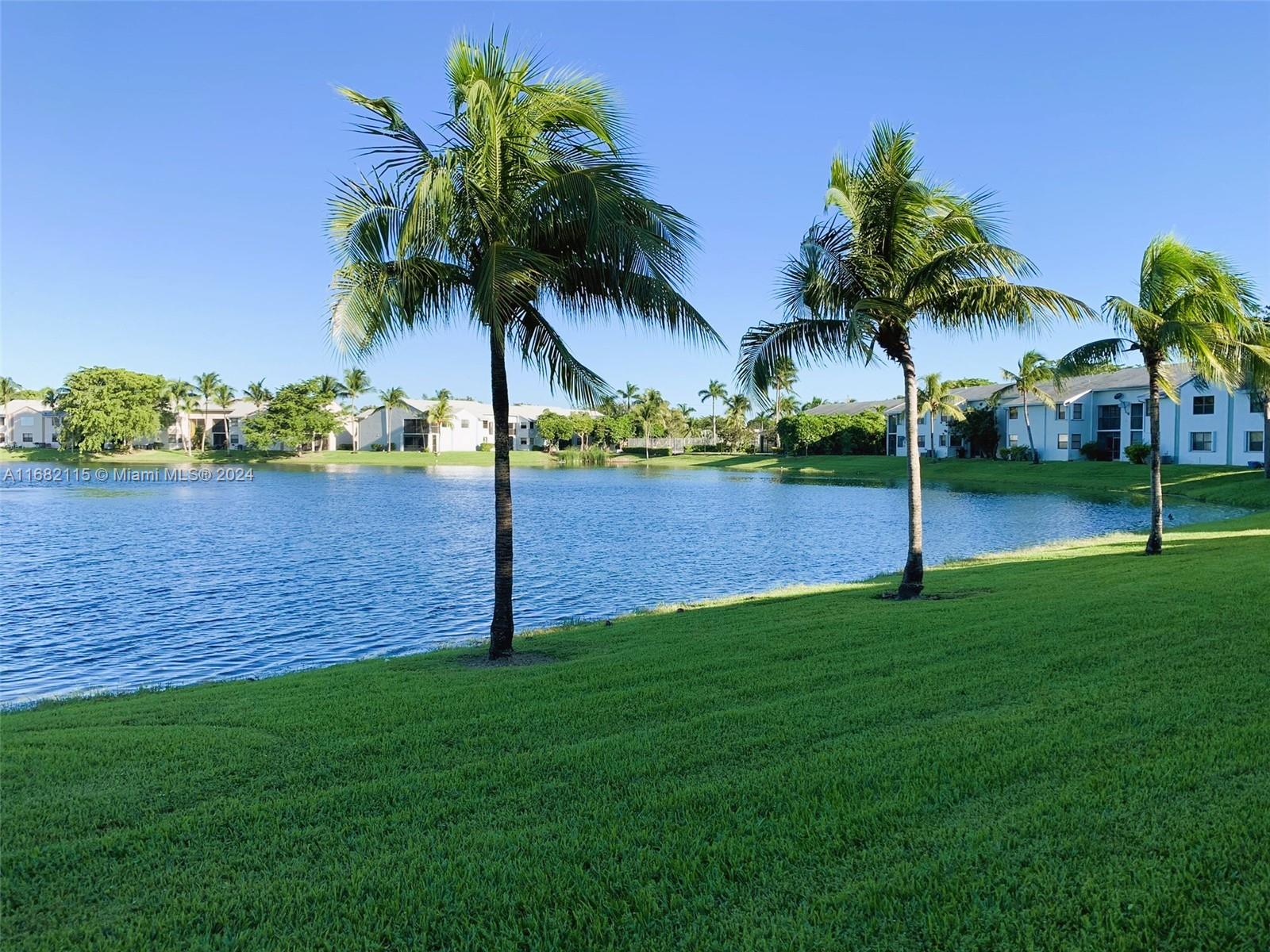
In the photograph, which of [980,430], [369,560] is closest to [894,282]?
[369,560]

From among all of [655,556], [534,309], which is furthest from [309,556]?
[534,309]

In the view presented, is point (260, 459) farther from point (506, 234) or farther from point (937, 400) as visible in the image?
point (506, 234)

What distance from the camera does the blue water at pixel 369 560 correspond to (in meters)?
15.9

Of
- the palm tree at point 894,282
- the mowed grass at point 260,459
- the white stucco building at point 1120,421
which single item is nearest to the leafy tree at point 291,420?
the mowed grass at point 260,459

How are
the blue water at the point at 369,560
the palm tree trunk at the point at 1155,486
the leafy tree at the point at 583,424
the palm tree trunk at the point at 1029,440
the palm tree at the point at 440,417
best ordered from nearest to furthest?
1. the blue water at the point at 369,560
2. the palm tree trunk at the point at 1155,486
3. the palm tree trunk at the point at 1029,440
4. the palm tree at the point at 440,417
5. the leafy tree at the point at 583,424

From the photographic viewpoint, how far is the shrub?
62156 millimetres

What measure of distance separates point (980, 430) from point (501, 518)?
7859 cm

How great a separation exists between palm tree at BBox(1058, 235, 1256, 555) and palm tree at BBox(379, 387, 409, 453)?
11389 centimetres

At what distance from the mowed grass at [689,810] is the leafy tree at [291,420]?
107 meters

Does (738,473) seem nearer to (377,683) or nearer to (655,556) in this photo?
(655,556)

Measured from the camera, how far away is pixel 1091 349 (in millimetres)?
19344

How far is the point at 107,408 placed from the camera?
333 feet

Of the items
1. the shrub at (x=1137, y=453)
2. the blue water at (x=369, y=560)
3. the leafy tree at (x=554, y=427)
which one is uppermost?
the leafy tree at (x=554, y=427)

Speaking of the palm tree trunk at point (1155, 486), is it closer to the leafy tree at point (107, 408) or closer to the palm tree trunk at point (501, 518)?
the palm tree trunk at point (501, 518)
